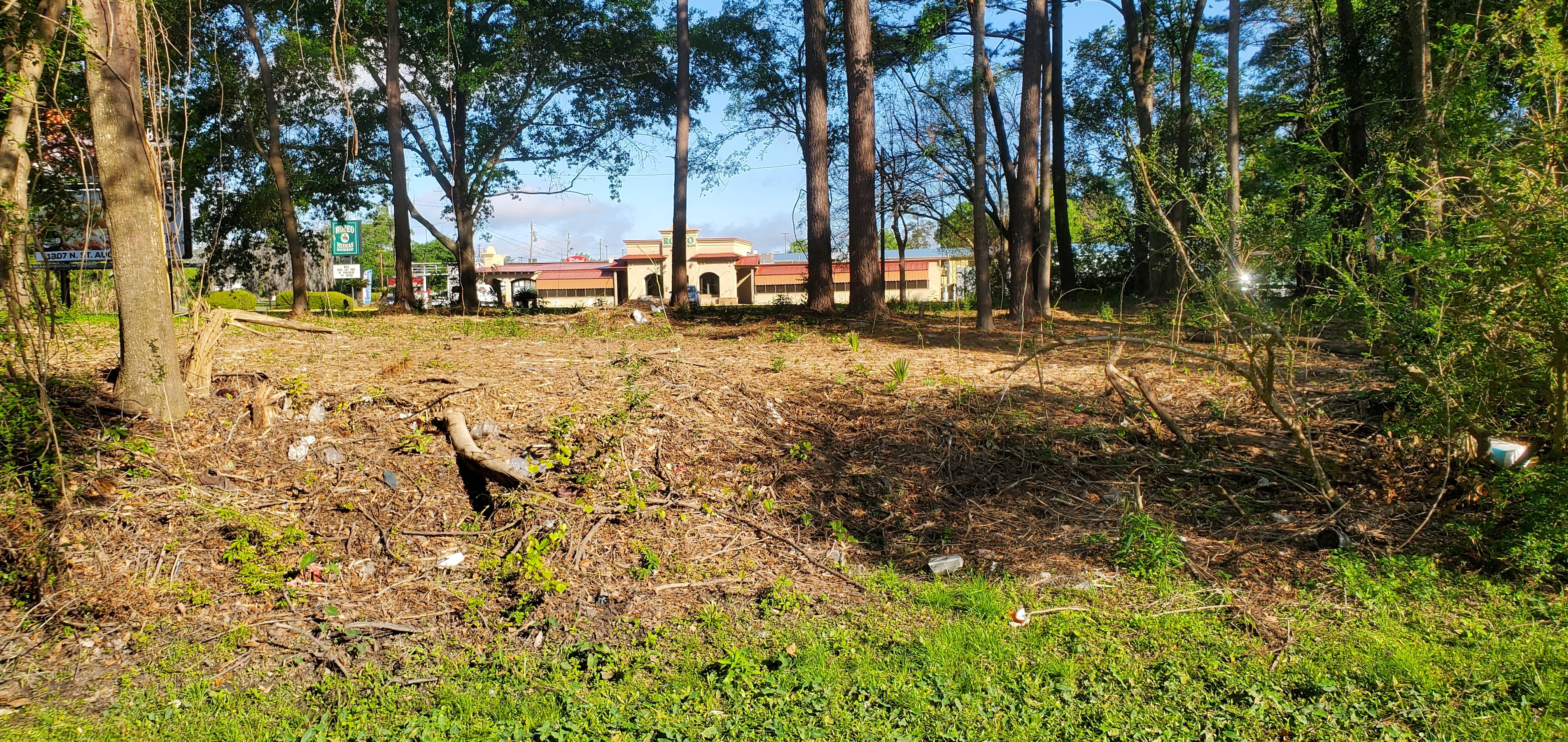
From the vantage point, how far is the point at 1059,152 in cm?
2139

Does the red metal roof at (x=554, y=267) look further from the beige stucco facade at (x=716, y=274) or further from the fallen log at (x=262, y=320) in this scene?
the fallen log at (x=262, y=320)

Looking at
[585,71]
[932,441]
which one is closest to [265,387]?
[932,441]

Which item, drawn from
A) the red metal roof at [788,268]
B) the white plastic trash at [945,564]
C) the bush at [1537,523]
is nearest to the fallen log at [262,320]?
the white plastic trash at [945,564]

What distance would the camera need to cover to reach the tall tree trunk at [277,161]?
1358 cm

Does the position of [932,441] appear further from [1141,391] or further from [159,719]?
[159,719]

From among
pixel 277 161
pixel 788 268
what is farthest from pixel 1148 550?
pixel 788 268

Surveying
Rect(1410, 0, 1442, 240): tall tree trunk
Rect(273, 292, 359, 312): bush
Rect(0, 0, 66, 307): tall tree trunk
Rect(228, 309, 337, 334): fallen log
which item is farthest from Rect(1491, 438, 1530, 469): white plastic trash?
Rect(273, 292, 359, 312): bush

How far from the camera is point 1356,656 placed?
3.42 meters

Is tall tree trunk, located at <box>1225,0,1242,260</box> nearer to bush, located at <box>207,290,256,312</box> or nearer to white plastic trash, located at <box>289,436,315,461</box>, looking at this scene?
white plastic trash, located at <box>289,436,315,461</box>

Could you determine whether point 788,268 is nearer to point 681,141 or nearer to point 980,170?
point 681,141

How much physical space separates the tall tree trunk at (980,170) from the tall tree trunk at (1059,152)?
11046mm

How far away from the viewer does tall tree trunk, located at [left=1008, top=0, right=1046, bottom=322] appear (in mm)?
11164

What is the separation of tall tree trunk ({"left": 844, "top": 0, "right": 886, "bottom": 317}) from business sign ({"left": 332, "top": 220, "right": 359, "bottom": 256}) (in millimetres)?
13625

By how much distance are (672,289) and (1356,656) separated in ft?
44.1
